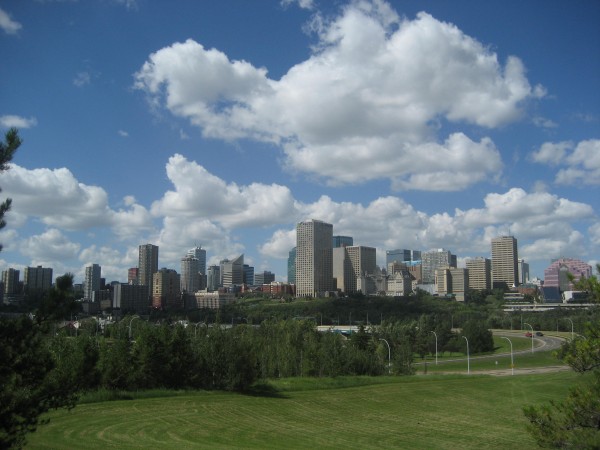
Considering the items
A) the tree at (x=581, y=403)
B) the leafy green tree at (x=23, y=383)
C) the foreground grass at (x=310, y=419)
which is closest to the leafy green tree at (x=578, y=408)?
the tree at (x=581, y=403)

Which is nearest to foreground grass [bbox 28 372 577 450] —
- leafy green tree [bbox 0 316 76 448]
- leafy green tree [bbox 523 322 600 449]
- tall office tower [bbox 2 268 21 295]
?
tall office tower [bbox 2 268 21 295]

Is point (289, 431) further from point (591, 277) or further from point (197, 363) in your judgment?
point (591, 277)

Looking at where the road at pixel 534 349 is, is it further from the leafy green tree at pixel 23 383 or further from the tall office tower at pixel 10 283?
the leafy green tree at pixel 23 383

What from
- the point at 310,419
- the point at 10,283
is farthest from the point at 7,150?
the point at 10,283

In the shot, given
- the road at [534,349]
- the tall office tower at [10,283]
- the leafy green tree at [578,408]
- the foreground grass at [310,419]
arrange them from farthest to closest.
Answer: the road at [534,349], the tall office tower at [10,283], the foreground grass at [310,419], the leafy green tree at [578,408]

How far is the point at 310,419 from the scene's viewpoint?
38.6m

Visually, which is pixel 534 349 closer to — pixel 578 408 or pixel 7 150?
pixel 578 408

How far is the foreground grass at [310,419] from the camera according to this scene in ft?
93.6

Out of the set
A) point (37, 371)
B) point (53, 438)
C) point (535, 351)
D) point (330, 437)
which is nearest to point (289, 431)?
point (330, 437)

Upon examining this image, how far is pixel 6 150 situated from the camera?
1070 centimetres

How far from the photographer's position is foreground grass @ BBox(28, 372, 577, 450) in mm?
28516

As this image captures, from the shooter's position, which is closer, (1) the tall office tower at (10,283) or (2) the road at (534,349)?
(1) the tall office tower at (10,283)

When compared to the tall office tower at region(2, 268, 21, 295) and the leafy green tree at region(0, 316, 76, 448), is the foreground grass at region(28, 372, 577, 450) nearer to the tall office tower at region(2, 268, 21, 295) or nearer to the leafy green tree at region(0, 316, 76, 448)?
the tall office tower at region(2, 268, 21, 295)

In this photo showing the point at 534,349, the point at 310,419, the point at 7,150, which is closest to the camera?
the point at 7,150
